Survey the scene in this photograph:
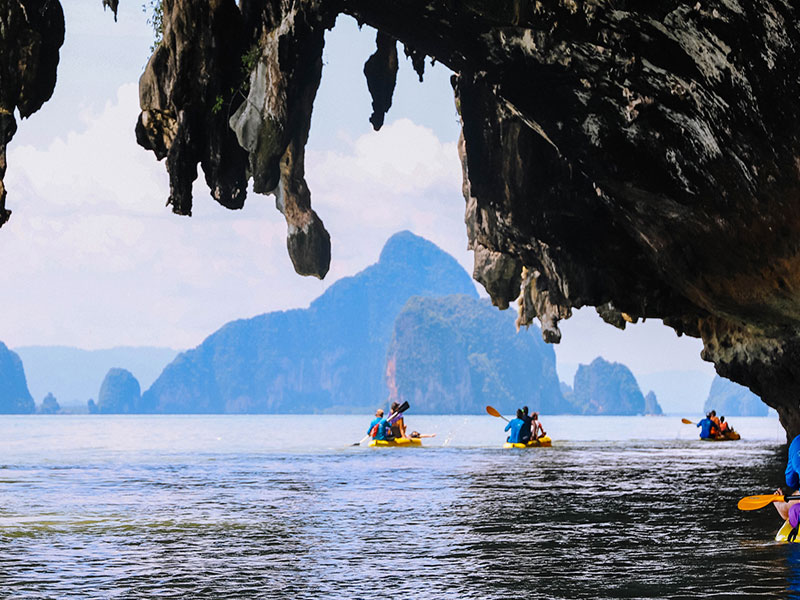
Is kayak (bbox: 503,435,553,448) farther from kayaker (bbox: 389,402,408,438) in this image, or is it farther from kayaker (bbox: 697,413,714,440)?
kayaker (bbox: 697,413,714,440)

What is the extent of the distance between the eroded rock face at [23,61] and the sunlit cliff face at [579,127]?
0.06 m

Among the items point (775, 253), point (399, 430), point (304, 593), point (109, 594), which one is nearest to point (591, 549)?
point (304, 593)

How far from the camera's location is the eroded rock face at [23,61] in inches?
927

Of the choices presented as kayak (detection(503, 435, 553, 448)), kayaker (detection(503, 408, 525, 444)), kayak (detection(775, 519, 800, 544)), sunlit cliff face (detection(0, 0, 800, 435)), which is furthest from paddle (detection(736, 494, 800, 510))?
kayak (detection(503, 435, 553, 448))

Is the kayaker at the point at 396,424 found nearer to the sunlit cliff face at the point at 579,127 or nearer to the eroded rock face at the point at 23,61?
the sunlit cliff face at the point at 579,127

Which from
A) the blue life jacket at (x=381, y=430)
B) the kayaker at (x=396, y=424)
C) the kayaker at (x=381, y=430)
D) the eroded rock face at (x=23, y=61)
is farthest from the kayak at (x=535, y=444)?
the eroded rock face at (x=23, y=61)

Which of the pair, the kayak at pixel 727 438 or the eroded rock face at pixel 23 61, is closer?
the eroded rock face at pixel 23 61

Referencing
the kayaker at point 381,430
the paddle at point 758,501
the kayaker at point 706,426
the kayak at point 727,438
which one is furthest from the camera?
the kayak at point 727,438

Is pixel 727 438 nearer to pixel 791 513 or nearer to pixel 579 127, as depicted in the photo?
pixel 579 127

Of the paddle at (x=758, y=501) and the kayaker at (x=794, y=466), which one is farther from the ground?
the kayaker at (x=794, y=466)

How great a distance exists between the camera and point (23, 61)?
24109 mm

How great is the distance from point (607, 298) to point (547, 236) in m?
3.30

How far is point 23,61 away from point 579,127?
13.2 m

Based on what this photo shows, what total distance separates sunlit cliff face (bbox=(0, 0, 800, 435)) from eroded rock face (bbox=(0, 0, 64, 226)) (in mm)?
55
